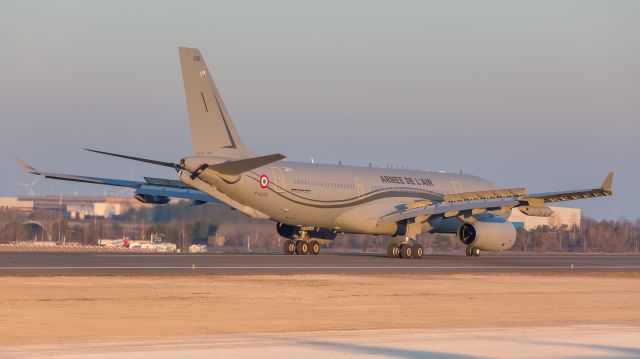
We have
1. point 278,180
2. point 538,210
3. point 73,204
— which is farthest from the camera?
point 73,204

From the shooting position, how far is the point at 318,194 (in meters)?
50.8

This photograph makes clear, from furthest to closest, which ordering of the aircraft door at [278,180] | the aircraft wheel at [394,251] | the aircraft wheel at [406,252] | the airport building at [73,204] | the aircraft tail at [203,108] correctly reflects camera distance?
1. the airport building at [73,204]
2. the aircraft wheel at [394,251]
3. the aircraft wheel at [406,252]
4. the aircraft door at [278,180]
5. the aircraft tail at [203,108]

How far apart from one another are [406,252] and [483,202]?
13.8 ft

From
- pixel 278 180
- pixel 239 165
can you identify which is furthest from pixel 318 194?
pixel 239 165

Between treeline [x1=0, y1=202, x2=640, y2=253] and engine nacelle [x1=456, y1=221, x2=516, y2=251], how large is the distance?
1118cm

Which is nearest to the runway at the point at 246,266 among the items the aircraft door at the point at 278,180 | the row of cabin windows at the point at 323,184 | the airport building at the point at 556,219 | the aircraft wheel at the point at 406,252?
the aircraft wheel at the point at 406,252

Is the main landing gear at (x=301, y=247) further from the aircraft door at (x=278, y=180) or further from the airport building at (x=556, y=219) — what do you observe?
the airport building at (x=556, y=219)

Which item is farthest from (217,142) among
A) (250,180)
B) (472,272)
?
(472,272)

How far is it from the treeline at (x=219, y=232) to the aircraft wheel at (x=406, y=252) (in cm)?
976

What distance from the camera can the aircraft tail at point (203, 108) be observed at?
153 feet

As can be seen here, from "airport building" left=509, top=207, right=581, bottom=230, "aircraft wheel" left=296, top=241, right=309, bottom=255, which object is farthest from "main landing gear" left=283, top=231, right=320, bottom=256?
"airport building" left=509, top=207, right=581, bottom=230

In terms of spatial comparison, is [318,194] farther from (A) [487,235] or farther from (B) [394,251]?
(A) [487,235]

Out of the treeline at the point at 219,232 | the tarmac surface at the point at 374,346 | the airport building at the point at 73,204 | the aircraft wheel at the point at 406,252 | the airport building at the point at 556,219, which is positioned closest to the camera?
the tarmac surface at the point at 374,346

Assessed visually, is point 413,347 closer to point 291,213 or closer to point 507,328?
point 507,328
